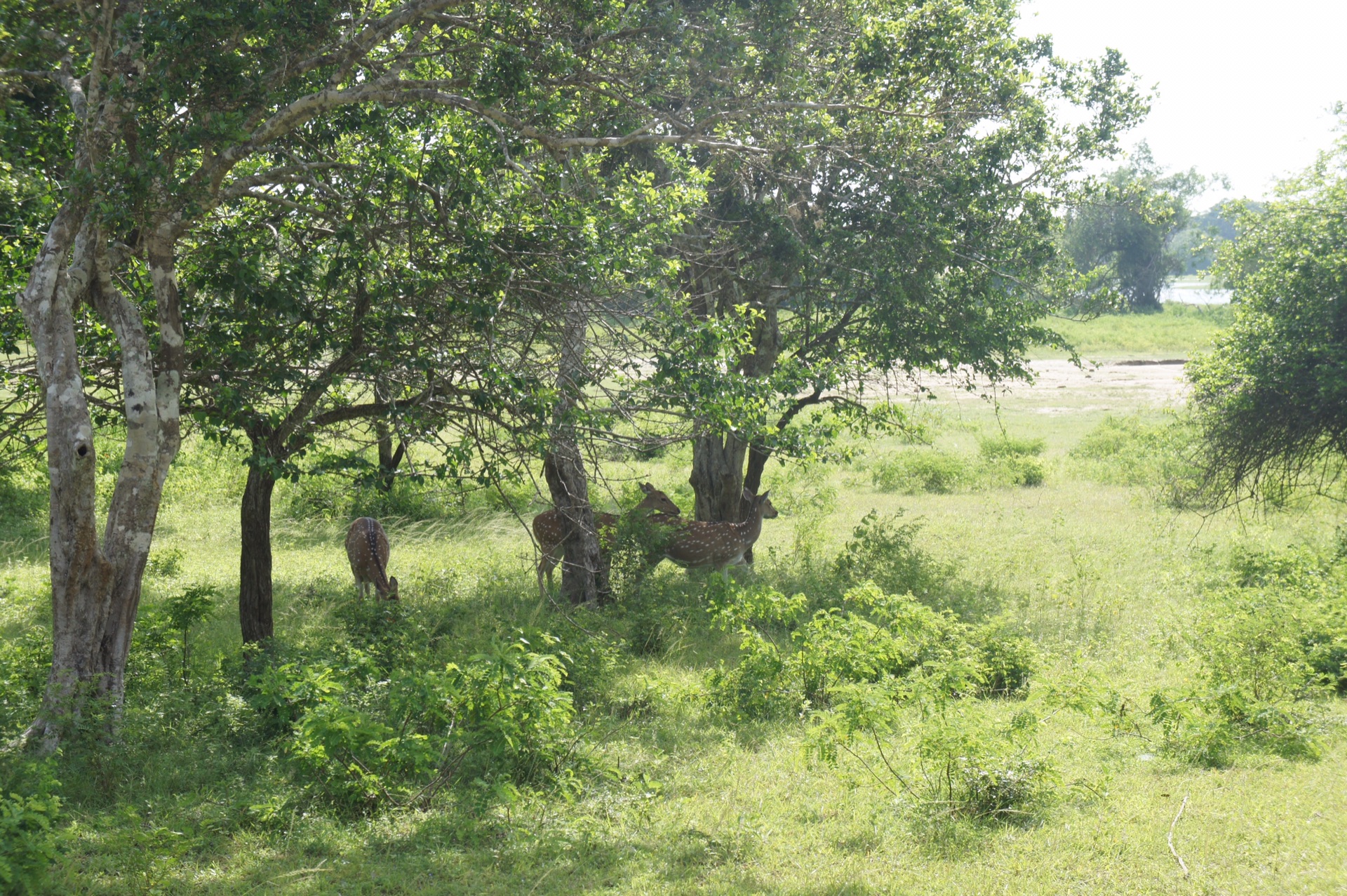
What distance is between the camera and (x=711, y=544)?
12375 millimetres

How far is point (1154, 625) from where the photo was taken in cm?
1066

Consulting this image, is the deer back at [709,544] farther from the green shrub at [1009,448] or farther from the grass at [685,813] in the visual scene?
the green shrub at [1009,448]

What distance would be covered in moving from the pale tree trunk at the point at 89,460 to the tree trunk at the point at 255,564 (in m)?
2.04

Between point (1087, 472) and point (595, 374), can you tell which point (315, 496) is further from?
point (1087, 472)

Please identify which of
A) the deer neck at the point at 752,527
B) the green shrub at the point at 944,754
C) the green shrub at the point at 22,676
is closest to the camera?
the green shrub at the point at 944,754

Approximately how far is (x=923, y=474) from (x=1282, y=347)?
9804 mm

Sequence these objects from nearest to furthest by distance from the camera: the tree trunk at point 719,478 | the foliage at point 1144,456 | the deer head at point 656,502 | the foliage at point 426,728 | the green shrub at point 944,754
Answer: the foliage at point 426,728
the green shrub at point 944,754
the deer head at point 656,502
the tree trunk at point 719,478
the foliage at point 1144,456

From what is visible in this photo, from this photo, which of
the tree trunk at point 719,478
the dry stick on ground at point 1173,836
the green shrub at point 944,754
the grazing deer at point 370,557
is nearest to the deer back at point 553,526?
the tree trunk at point 719,478

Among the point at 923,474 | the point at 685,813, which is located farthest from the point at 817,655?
the point at 923,474

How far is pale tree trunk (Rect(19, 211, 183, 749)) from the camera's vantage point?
6.20 meters

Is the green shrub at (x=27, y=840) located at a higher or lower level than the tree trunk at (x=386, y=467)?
lower

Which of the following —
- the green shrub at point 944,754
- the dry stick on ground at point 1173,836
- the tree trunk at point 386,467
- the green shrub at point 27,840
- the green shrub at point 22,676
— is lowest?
the dry stick on ground at point 1173,836

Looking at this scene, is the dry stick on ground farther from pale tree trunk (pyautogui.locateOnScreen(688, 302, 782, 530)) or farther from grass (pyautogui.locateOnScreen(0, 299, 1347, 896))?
pale tree trunk (pyautogui.locateOnScreen(688, 302, 782, 530))

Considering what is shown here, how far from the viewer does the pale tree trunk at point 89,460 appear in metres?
6.20
